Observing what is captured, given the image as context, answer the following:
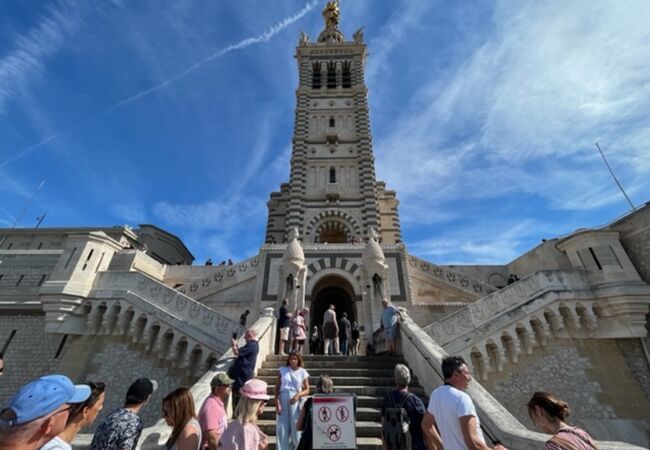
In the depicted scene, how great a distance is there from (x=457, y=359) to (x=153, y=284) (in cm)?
1145

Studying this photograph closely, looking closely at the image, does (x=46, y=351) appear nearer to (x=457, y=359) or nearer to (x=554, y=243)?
(x=457, y=359)

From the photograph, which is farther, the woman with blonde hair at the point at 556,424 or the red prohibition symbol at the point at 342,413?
the red prohibition symbol at the point at 342,413

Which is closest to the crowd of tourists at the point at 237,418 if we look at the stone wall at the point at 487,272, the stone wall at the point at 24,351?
the stone wall at the point at 24,351

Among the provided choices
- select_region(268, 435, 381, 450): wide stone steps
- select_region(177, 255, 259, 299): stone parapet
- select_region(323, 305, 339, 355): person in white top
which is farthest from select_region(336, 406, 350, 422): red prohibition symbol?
select_region(177, 255, 259, 299): stone parapet

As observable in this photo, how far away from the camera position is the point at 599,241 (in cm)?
1176

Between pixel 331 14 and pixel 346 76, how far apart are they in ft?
37.6

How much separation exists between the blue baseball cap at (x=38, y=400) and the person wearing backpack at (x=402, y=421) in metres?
3.00

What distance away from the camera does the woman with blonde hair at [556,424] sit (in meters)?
2.03

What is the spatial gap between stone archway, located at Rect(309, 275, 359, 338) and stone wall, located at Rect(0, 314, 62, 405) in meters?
11.1

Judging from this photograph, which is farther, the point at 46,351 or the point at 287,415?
the point at 46,351

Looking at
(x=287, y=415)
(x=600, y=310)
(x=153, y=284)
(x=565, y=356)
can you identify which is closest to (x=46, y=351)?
(x=153, y=284)

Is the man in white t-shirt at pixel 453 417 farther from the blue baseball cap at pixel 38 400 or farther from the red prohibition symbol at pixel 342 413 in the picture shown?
the blue baseball cap at pixel 38 400

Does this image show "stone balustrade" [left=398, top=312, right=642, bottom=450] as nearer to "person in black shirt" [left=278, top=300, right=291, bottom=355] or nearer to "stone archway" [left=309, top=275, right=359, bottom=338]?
"person in black shirt" [left=278, top=300, right=291, bottom=355]

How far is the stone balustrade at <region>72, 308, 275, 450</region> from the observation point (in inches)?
147
